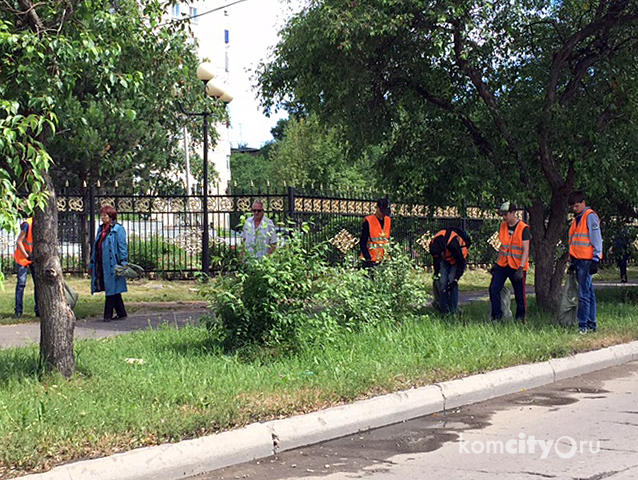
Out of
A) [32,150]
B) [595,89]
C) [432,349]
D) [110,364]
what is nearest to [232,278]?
[110,364]

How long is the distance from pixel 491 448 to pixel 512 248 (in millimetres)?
5793

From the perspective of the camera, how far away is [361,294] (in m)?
10.3

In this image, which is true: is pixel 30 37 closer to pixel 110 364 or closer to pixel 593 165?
pixel 110 364

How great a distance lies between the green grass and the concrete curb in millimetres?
5173

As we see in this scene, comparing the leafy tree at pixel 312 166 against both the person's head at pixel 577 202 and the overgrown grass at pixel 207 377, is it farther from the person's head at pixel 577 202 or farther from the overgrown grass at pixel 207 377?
the overgrown grass at pixel 207 377

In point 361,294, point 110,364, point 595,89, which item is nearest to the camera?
point 110,364

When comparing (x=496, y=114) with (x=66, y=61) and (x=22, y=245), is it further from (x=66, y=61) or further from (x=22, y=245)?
(x=22, y=245)

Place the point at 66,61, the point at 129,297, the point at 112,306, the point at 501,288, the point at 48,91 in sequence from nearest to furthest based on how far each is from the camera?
the point at 48,91
the point at 66,61
the point at 501,288
the point at 112,306
the point at 129,297

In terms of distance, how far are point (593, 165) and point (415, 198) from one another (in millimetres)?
2719

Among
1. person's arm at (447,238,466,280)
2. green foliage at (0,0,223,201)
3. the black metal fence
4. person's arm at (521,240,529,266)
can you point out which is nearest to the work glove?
green foliage at (0,0,223,201)

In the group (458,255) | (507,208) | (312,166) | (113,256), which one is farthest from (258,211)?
(312,166)

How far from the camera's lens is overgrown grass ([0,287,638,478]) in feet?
18.5

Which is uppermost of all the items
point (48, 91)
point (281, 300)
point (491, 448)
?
point (48, 91)

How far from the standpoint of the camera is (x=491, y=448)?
5.97m
